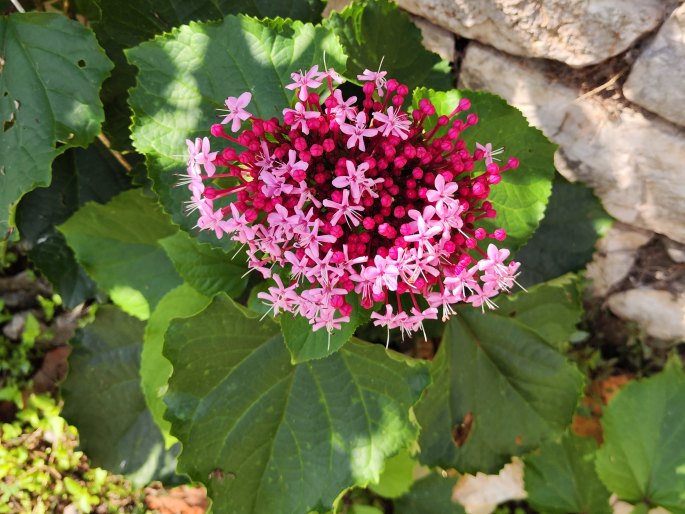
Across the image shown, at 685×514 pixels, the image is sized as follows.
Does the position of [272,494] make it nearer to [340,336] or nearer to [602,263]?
[340,336]

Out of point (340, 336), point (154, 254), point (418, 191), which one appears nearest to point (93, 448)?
point (154, 254)

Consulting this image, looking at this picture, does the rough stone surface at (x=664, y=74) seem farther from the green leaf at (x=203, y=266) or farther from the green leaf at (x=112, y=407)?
the green leaf at (x=112, y=407)

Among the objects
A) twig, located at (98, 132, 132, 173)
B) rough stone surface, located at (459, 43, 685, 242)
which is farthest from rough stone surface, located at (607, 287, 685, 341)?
twig, located at (98, 132, 132, 173)

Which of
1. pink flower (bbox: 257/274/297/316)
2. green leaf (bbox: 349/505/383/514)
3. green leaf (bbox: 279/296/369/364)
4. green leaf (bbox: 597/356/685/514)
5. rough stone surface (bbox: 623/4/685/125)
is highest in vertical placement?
rough stone surface (bbox: 623/4/685/125)

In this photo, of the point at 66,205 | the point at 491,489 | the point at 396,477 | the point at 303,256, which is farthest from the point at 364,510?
the point at 66,205

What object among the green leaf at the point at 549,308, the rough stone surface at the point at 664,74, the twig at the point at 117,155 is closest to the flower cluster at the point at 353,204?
the rough stone surface at the point at 664,74

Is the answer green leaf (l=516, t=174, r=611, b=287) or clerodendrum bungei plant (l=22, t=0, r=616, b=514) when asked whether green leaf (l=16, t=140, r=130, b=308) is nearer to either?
clerodendrum bungei plant (l=22, t=0, r=616, b=514)
